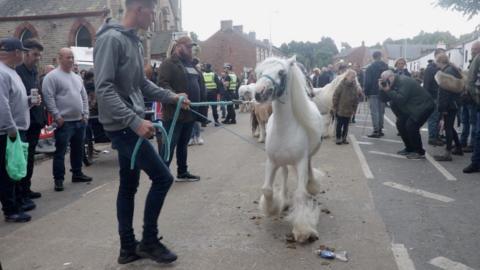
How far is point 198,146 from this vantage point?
10133 mm

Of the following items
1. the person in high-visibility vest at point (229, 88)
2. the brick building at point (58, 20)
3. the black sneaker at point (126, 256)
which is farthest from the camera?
the brick building at point (58, 20)

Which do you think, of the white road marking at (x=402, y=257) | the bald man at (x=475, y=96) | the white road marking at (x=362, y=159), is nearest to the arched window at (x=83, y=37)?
the white road marking at (x=362, y=159)

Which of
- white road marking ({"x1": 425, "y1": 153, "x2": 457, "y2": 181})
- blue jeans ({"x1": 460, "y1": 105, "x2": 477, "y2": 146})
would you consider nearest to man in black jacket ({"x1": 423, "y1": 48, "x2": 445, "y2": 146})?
blue jeans ({"x1": 460, "y1": 105, "x2": 477, "y2": 146})

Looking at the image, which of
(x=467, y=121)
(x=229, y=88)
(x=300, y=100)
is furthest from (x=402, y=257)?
(x=229, y=88)

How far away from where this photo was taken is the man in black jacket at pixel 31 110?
548 centimetres

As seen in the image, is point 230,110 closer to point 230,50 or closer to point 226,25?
point 230,50

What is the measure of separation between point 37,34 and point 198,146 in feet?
62.5

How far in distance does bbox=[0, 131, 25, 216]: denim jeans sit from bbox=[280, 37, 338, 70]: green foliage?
57963mm

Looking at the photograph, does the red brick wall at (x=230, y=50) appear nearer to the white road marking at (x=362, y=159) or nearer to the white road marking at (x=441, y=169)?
the white road marking at (x=362, y=159)

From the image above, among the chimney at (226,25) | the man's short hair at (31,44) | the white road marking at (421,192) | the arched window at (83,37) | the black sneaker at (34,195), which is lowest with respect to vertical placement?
the black sneaker at (34,195)

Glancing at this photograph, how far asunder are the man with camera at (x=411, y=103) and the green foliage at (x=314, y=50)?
53302mm

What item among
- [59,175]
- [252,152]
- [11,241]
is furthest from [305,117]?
[252,152]

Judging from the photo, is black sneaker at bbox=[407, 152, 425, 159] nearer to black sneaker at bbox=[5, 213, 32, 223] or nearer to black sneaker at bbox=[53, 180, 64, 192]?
black sneaker at bbox=[53, 180, 64, 192]

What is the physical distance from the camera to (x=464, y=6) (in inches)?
1180
